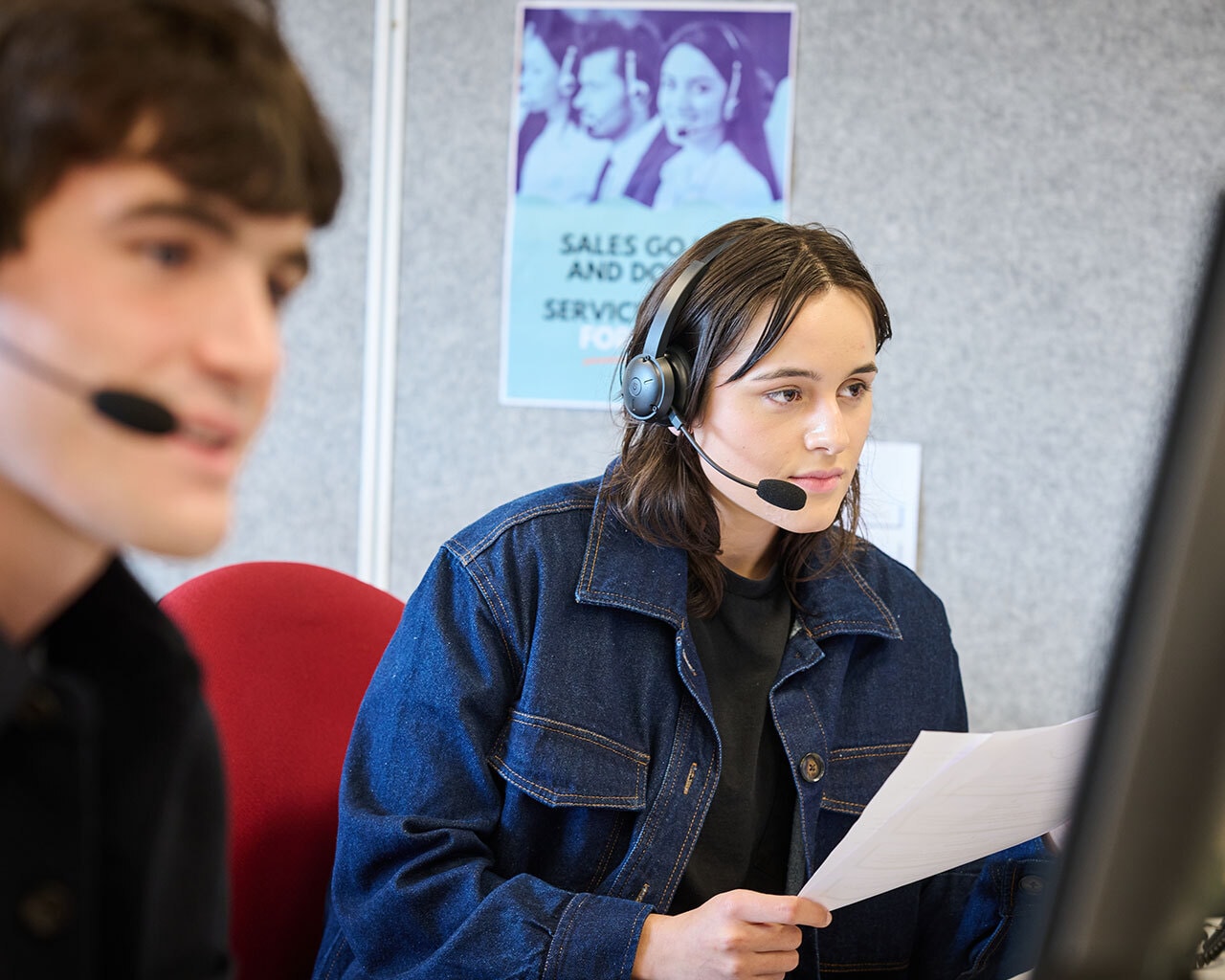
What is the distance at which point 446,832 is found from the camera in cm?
87

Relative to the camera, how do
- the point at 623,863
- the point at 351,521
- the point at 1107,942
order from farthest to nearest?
the point at 351,521 → the point at 623,863 → the point at 1107,942

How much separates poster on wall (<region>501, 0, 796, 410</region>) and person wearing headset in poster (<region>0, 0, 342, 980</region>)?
46.1 inches

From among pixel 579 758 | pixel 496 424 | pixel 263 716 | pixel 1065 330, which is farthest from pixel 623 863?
pixel 1065 330

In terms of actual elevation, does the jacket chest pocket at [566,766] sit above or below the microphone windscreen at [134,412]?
below

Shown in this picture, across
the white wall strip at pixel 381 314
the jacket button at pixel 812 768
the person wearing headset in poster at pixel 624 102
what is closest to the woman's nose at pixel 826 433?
the jacket button at pixel 812 768

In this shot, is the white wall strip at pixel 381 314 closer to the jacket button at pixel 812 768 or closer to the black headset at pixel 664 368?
the black headset at pixel 664 368

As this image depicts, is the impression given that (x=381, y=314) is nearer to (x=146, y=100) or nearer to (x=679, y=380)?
(x=679, y=380)

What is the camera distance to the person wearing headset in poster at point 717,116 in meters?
1.63

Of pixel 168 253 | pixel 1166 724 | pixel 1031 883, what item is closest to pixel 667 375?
pixel 1031 883

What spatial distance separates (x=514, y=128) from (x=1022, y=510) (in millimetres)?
849

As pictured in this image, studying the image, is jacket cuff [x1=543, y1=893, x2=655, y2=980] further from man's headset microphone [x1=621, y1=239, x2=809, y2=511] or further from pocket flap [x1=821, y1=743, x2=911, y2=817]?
man's headset microphone [x1=621, y1=239, x2=809, y2=511]

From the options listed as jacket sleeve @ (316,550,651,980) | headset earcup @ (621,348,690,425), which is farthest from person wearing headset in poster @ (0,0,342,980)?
headset earcup @ (621,348,690,425)

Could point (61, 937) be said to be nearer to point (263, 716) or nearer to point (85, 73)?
point (85, 73)

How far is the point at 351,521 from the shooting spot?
1.73m
